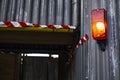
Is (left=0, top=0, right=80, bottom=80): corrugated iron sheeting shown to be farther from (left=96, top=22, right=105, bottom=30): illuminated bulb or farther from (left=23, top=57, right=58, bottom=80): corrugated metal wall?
(left=23, top=57, right=58, bottom=80): corrugated metal wall

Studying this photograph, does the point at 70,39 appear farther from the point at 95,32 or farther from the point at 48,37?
the point at 95,32

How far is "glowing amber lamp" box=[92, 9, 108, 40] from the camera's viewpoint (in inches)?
207

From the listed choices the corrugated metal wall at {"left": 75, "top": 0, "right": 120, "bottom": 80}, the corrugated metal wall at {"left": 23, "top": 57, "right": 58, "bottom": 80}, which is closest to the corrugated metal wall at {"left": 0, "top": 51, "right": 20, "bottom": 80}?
the corrugated metal wall at {"left": 23, "top": 57, "right": 58, "bottom": 80}

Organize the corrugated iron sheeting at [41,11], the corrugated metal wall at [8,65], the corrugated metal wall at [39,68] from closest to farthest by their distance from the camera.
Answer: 1. the corrugated iron sheeting at [41,11]
2. the corrugated metal wall at [8,65]
3. the corrugated metal wall at [39,68]

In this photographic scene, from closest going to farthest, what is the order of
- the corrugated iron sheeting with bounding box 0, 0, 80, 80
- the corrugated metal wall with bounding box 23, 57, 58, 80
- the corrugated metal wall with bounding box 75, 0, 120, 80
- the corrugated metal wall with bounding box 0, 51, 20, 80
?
the corrugated metal wall with bounding box 75, 0, 120, 80
the corrugated iron sheeting with bounding box 0, 0, 80, 80
the corrugated metal wall with bounding box 0, 51, 20, 80
the corrugated metal wall with bounding box 23, 57, 58, 80

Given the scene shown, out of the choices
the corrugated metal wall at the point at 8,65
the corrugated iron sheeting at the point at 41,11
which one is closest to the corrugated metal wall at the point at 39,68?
the corrugated metal wall at the point at 8,65

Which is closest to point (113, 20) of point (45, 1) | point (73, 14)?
point (73, 14)

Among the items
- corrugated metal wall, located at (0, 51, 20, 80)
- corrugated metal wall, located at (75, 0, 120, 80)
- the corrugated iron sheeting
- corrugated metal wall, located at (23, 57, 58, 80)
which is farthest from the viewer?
corrugated metal wall, located at (23, 57, 58, 80)

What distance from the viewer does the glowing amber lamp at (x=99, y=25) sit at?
526 cm

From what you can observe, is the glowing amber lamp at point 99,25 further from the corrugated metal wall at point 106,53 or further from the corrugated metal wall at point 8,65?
the corrugated metal wall at point 8,65

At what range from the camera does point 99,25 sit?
17.4 feet

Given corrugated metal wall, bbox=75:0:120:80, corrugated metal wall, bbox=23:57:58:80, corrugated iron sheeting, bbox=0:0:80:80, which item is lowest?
corrugated metal wall, bbox=23:57:58:80

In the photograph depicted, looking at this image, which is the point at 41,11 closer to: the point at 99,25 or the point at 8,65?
the point at 99,25

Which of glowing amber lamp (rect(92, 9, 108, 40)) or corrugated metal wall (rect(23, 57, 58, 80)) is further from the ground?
glowing amber lamp (rect(92, 9, 108, 40))
